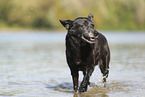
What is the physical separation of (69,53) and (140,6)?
321 feet

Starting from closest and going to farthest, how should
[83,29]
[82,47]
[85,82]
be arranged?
[83,29] → [82,47] → [85,82]

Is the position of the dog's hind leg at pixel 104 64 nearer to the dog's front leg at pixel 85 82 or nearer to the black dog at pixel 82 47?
the black dog at pixel 82 47

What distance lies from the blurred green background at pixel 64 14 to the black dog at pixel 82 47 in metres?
74.1

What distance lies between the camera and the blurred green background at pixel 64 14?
279 feet

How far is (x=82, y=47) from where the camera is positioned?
24.5 feet

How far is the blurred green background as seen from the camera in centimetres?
8500

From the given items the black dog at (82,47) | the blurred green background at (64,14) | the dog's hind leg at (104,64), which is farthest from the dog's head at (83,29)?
the blurred green background at (64,14)

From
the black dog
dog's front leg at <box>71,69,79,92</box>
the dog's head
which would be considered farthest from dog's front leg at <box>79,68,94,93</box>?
the dog's head

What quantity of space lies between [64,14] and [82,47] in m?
78.6

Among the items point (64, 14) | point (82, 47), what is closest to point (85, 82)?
point (82, 47)

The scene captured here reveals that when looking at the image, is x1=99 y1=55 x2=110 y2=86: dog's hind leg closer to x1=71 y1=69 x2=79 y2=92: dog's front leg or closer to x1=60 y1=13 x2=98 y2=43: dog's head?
x1=71 y1=69 x2=79 y2=92: dog's front leg

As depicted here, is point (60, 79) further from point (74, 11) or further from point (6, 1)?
point (6, 1)

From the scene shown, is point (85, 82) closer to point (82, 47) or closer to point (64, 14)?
point (82, 47)

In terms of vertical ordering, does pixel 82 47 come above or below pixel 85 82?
above
